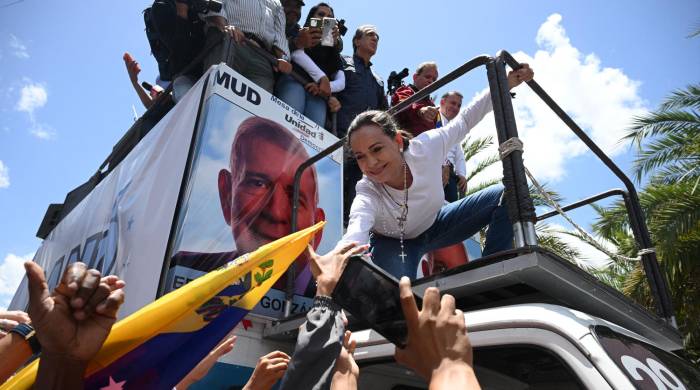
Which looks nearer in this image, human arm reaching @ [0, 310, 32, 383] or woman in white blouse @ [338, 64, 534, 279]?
human arm reaching @ [0, 310, 32, 383]

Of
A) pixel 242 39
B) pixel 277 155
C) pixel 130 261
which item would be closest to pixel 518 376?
pixel 277 155

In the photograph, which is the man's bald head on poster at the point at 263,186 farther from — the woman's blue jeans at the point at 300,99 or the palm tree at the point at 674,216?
the palm tree at the point at 674,216

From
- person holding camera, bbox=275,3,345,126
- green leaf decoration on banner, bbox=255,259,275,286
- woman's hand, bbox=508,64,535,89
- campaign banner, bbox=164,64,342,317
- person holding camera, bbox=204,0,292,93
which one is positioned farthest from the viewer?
person holding camera, bbox=275,3,345,126

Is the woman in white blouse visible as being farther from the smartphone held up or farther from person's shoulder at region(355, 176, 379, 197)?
the smartphone held up

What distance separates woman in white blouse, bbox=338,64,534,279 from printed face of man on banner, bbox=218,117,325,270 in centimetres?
107

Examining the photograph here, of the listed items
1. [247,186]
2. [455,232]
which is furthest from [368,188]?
[247,186]

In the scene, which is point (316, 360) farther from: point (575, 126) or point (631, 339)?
point (575, 126)

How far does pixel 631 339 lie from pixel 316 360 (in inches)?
42.4

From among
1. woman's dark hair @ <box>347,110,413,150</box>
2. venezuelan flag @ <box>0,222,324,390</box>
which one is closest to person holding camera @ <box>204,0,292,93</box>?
woman's dark hair @ <box>347,110,413,150</box>

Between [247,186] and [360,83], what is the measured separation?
2.08 m

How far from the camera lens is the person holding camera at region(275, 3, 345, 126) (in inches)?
168

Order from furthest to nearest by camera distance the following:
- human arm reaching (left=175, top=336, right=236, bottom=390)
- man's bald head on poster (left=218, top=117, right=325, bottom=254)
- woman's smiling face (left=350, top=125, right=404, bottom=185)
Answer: man's bald head on poster (left=218, top=117, right=325, bottom=254) → woman's smiling face (left=350, top=125, right=404, bottom=185) → human arm reaching (left=175, top=336, right=236, bottom=390)

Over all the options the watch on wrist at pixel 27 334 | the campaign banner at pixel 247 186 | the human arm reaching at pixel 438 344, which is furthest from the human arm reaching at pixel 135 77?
the human arm reaching at pixel 438 344

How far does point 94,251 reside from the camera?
4160mm
